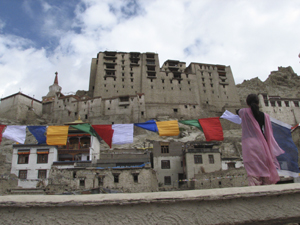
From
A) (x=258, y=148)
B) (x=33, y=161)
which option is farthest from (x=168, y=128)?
(x=33, y=161)

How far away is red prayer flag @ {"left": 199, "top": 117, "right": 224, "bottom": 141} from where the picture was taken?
12.9 meters

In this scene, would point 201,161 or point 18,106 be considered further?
point 18,106

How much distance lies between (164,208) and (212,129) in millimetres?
10544

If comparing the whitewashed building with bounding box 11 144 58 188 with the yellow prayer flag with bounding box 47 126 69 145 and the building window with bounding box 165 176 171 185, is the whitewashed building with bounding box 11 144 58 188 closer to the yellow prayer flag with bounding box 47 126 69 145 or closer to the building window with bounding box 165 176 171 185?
the yellow prayer flag with bounding box 47 126 69 145

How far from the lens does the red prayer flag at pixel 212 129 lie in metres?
12.9

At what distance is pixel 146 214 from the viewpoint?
302 centimetres

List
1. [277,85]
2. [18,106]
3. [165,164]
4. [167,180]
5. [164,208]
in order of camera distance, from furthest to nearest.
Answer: [277,85] → [18,106] → [165,164] → [167,180] → [164,208]

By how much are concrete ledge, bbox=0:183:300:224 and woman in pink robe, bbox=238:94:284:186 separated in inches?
66.9

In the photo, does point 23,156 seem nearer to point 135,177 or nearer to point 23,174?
point 23,174

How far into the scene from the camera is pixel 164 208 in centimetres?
305

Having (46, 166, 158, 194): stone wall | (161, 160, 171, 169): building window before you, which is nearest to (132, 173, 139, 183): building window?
(46, 166, 158, 194): stone wall

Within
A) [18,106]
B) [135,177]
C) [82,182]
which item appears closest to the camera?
[82,182]

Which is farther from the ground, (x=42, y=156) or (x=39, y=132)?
(x=39, y=132)

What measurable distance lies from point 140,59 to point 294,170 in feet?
198
